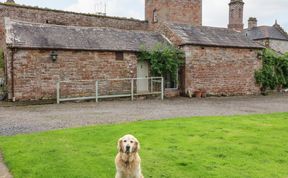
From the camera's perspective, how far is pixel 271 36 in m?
46.9

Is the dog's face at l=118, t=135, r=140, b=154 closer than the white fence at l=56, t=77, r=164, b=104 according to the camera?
Yes

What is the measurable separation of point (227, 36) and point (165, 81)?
6672mm

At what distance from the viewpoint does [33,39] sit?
1883 centimetres

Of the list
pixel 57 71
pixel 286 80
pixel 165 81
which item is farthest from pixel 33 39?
pixel 286 80

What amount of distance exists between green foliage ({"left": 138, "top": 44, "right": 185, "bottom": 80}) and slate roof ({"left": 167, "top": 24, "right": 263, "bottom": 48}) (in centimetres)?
145

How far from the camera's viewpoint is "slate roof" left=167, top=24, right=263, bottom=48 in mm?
23250

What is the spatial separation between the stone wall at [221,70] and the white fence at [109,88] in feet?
7.92

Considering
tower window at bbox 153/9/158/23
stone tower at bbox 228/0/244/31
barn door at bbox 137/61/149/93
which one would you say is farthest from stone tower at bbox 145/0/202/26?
stone tower at bbox 228/0/244/31

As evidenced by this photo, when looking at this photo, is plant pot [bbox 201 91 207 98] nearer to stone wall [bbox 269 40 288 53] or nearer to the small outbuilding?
the small outbuilding

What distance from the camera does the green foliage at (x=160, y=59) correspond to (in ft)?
71.0

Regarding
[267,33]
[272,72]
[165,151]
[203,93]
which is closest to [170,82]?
[203,93]

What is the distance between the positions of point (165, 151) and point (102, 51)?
1321cm

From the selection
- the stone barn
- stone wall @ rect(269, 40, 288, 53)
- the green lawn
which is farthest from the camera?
stone wall @ rect(269, 40, 288, 53)

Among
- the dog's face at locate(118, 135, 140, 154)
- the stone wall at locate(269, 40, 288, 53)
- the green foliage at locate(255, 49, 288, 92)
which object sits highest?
the stone wall at locate(269, 40, 288, 53)
